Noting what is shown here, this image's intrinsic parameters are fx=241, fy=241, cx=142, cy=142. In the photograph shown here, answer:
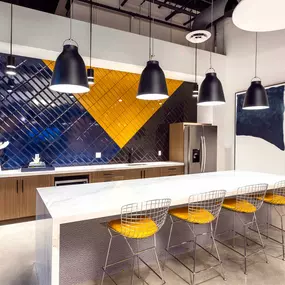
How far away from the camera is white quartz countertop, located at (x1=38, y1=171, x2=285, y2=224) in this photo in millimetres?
1789


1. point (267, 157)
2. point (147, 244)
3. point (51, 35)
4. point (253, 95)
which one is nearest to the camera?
point (147, 244)

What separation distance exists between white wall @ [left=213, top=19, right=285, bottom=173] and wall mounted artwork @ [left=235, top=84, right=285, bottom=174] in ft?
0.07

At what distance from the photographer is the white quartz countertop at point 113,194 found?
179cm

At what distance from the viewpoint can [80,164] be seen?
4902mm

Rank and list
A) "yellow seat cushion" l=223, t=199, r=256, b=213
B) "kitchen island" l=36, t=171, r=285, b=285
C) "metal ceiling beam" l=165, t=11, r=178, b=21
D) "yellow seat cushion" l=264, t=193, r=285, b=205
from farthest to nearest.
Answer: "metal ceiling beam" l=165, t=11, r=178, b=21
"yellow seat cushion" l=264, t=193, r=285, b=205
"yellow seat cushion" l=223, t=199, r=256, b=213
"kitchen island" l=36, t=171, r=285, b=285

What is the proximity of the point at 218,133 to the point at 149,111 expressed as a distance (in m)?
1.83

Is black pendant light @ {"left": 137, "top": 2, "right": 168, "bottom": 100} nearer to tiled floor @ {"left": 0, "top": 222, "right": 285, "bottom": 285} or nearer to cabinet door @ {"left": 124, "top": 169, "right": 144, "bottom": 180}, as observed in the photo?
tiled floor @ {"left": 0, "top": 222, "right": 285, "bottom": 285}

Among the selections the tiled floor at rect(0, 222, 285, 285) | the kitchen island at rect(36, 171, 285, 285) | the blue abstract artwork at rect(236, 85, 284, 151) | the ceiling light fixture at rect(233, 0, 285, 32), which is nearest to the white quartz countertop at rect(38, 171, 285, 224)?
the kitchen island at rect(36, 171, 285, 285)

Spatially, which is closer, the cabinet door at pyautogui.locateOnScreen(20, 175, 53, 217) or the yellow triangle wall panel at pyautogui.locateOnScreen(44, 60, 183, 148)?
the cabinet door at pyautogui.locateOnScreen(20, 175, 53, 217)

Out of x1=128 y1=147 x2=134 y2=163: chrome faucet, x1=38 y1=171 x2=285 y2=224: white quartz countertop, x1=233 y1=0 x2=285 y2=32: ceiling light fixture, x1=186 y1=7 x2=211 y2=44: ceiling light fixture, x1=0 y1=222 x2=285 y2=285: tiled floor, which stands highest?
x1=186 y1=7 x2=211 y2=44: ceiling light fixture

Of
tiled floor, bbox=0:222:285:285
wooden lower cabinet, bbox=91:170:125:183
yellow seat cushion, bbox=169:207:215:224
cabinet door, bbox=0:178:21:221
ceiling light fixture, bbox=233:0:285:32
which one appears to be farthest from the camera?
wooden lower cabinet, bbox=91:170:125:183

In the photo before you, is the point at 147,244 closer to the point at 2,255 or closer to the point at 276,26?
the point at 2,255

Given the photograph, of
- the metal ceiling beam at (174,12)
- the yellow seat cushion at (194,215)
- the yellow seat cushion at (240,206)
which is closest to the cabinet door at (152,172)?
the yellow seat cushion at (240,206)

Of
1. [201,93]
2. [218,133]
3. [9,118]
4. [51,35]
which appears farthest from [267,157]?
[9,118]
